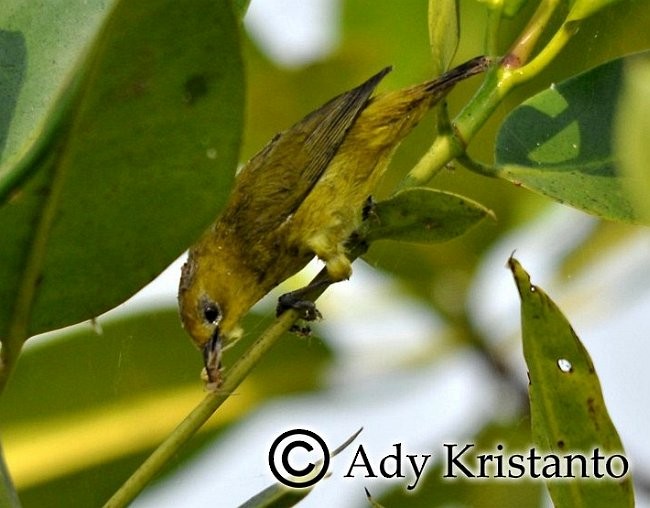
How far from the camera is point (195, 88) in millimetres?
1179

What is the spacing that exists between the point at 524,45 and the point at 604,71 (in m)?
0.17

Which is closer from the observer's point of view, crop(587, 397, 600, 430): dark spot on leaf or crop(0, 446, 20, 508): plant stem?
crop(0, 446, 20, 508): plant stem

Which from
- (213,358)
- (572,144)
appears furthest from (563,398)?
(213,358)

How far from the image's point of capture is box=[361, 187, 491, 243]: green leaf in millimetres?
1461

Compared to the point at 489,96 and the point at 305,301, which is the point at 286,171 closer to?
the point at 305,301

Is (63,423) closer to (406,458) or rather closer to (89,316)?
(406,458)

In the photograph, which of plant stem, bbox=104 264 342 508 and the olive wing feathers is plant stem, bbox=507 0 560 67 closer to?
plant stem, bbox=104 264 342 508

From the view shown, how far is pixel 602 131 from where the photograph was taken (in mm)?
1738

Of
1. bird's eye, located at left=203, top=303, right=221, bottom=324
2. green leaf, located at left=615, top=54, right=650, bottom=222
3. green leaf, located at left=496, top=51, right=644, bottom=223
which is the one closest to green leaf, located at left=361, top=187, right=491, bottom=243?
green leaf, located at left=496, top=51, right=644, bottom=223

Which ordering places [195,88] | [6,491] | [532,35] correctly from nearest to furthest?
[6,491] → [195,88] → [532,35]

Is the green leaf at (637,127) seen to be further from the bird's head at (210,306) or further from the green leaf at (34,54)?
the bird's head at (210,306)

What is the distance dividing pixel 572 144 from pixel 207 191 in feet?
2.43

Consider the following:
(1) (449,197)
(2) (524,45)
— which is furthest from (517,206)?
(1) (449,197)

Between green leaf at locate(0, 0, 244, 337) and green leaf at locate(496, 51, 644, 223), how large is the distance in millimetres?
553
